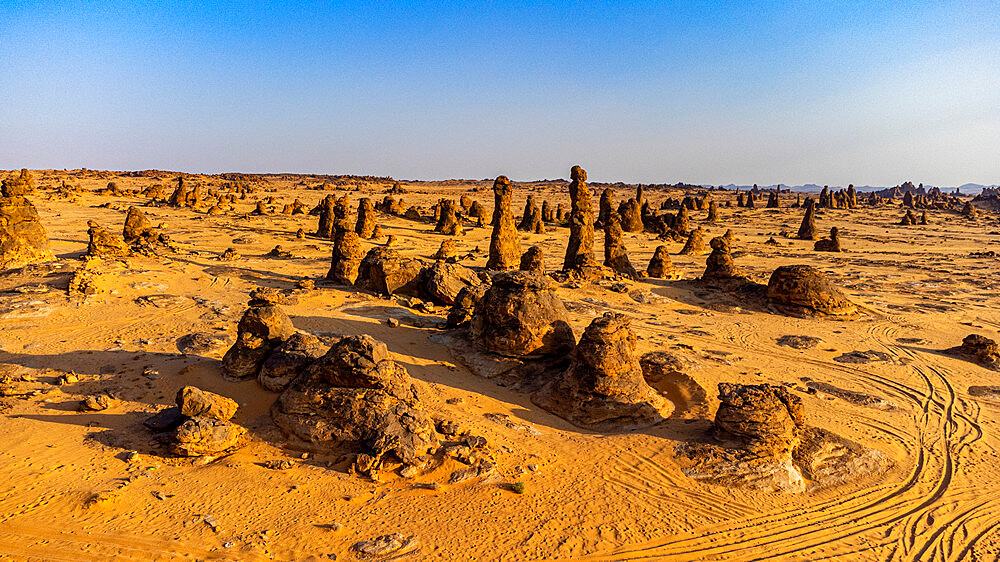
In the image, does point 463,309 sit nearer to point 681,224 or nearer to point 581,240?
point 581,240

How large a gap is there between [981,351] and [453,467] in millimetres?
17714

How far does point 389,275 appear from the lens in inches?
779

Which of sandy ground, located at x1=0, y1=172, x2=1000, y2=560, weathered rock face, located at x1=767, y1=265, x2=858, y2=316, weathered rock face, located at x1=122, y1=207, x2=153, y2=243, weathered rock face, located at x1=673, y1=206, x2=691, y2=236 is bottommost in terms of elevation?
sandy ground, located at x1=0, y1=172, x2=1000, y2=560

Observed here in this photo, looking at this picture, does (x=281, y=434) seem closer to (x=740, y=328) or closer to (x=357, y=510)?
(x=357, y=510)

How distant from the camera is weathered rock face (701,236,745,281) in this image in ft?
79.5

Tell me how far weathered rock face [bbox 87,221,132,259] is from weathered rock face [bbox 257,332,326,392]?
16665mm

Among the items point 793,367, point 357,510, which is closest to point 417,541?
point 357,510

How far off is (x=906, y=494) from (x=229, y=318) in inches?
694

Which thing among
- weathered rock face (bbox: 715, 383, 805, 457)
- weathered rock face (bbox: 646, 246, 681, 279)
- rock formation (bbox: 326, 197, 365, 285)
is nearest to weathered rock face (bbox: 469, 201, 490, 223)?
weathered rock face (bbox: 646, 246, 681, 279)

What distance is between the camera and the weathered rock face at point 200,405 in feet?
31.7

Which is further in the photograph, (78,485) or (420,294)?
(420,294)

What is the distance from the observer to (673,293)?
2408cm

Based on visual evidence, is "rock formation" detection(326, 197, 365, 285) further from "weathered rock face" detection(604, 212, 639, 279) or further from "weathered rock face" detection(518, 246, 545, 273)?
"weathered rock face" detection(604, 212, 639, 279)

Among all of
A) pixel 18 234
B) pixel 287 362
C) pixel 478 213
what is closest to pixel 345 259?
pixel 287 362
